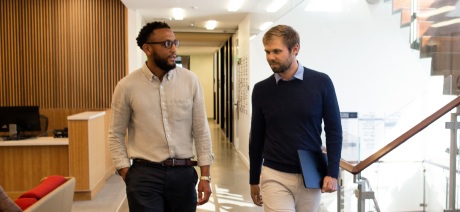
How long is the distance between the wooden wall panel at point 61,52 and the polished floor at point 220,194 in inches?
64.8

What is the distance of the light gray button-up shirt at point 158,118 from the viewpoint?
2.10 m

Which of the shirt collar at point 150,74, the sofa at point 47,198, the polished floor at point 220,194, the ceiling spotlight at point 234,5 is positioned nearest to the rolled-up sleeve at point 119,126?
the shirt collar at point 150,74

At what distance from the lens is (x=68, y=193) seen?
2.82m

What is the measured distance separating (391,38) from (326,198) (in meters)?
3.77

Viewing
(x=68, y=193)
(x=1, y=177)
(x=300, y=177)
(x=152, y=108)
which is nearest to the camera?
(x=300, y=177)

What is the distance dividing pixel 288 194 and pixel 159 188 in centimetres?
66

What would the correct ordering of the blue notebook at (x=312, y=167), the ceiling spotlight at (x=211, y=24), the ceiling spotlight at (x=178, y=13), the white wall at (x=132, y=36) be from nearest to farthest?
the blue notebook at (x=312, y=167)
the white wall at (x=132, y=36)
the ceiling spotlight at (x=178, y=13)
the ceiling spotlight at (x=211, y=24)

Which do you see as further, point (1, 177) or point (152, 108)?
point (1, 177)

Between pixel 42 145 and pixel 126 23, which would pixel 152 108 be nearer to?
pixel 42 145

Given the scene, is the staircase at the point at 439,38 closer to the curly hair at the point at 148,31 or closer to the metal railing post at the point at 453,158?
the metal railing post at the point at 453,158

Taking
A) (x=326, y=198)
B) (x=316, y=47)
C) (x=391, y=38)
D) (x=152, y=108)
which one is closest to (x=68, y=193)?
(x=152, y=108)

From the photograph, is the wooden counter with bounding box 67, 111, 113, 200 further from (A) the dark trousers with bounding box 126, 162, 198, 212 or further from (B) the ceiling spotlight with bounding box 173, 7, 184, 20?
(A) the dark trousers with bounding box 126, 162, 198, 212

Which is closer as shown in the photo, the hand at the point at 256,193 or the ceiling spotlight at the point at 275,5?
the hand at the point at 256,193

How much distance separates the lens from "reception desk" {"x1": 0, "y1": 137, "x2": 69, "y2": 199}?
4.92m
